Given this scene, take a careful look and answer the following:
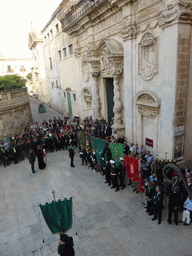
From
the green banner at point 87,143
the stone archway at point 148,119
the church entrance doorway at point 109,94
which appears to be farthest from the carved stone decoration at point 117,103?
the green banner at point 87,143

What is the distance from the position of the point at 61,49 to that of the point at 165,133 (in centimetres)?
1766

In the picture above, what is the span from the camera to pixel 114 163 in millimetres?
8375

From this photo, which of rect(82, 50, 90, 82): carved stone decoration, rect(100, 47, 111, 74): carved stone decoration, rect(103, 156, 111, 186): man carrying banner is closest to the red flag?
rect(103, 156, 111, 186): man carrying banner

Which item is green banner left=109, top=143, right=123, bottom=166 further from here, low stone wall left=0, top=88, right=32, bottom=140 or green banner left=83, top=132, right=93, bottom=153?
low stone wall left=0, top=88, right=32, bottom=140

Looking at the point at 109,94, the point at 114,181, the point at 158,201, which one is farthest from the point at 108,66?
the point at 158,201

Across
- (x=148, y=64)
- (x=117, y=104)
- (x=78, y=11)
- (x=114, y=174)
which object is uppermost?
(x=78, y=11)

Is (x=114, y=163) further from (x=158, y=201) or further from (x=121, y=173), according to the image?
(x=158, y=201)

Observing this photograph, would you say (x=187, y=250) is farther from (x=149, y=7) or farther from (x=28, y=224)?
(x=149, y=7)

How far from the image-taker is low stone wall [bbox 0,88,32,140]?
15750mm

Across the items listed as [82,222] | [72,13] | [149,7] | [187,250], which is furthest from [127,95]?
[72,13]

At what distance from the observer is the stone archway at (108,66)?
36.4 feet

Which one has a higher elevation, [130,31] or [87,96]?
[130,31]

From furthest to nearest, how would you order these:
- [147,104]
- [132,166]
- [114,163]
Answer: [147,104] → [114,163] → [132,166]

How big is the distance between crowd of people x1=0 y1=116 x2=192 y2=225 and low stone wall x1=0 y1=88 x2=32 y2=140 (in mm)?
2541
